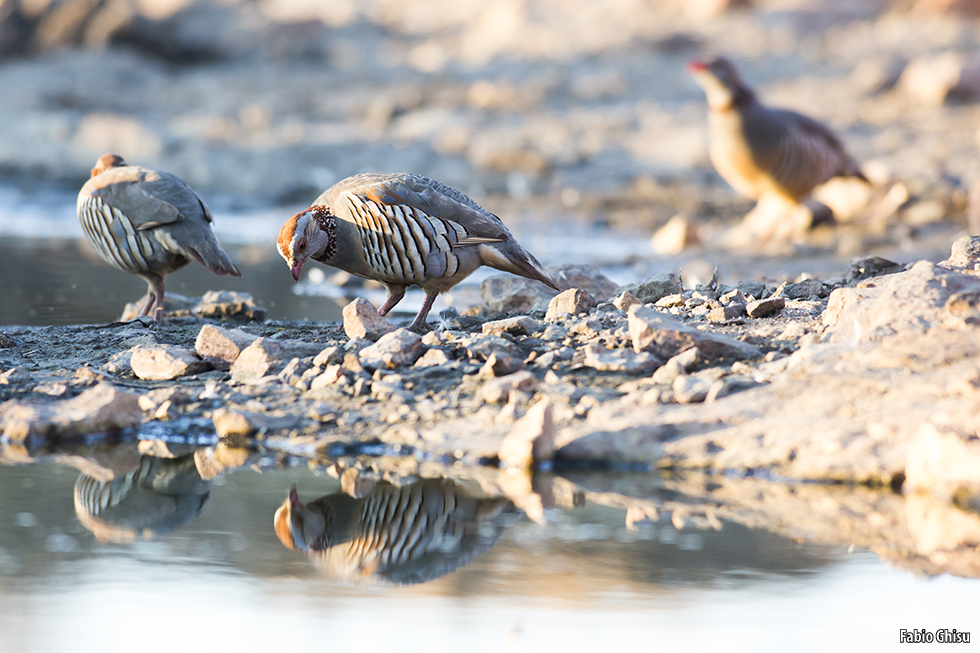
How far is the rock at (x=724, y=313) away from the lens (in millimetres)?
6188

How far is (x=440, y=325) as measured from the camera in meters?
6.76

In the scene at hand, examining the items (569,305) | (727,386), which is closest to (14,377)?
(569,305)

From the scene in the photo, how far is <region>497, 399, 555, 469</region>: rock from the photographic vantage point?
194 inches

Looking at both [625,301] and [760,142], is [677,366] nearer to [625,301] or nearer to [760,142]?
[625,301]

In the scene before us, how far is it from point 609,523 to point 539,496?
1.19 ft

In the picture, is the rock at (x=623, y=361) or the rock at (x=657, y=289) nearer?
the rock at (x=623, y=361)

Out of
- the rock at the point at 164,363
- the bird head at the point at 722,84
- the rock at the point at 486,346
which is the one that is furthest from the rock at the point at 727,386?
the bird head at the point at 722,84

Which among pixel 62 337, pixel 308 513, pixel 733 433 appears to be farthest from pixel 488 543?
pixel 62 337

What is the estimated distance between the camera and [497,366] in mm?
5633

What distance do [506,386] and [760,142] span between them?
727 cm

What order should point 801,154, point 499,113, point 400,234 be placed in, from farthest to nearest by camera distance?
point 499,113, point 801,154, point 400,234

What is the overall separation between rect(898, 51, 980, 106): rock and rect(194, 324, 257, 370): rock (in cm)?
1416

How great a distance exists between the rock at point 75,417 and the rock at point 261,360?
567 mm

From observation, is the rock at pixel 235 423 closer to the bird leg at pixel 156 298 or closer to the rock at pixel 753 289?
the bird leg at pixel 156 298
